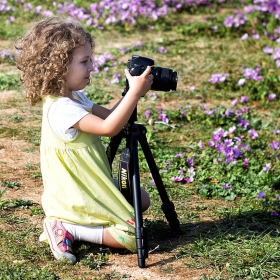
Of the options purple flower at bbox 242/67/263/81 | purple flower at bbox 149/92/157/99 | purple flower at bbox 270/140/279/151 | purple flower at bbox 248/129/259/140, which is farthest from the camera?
purple flower at bbox 242/67/263/81

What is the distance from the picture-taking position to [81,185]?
3.69 m

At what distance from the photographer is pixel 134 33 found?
9164 mm

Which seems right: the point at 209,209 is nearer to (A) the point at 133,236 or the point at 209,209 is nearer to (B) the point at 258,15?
(A) the point at 133,236

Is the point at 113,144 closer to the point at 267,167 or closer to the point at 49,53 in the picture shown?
the point at 49,53

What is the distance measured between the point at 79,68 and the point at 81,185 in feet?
2.04

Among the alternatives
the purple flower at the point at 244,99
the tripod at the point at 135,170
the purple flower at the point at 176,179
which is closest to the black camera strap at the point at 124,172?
the tripod at the point at 135,170

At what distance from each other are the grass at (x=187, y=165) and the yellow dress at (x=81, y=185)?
19 centimetres

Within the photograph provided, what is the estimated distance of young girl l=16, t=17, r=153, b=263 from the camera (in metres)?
3.62

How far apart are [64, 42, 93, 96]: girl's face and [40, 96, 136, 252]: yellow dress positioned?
0.14 meters

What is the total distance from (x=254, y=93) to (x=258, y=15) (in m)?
2.26

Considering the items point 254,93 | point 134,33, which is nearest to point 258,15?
point 134,33

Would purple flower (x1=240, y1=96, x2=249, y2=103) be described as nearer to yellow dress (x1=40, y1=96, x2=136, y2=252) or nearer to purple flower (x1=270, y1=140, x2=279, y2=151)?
purple flower (x1=270, y1=140, x2=279, y2=151)

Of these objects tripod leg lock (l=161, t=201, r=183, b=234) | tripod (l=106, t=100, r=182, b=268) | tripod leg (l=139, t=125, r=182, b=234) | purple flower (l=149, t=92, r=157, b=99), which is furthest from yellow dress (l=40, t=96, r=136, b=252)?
purple flower (l=149, t=92, r=157, b=99)

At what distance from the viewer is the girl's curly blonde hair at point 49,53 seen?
11.8 ft
